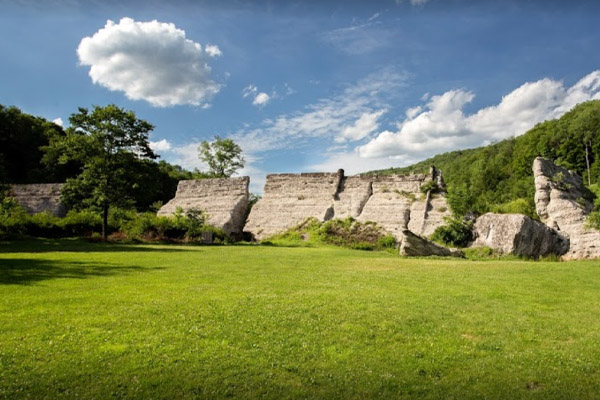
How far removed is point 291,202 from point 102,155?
46.1 ft

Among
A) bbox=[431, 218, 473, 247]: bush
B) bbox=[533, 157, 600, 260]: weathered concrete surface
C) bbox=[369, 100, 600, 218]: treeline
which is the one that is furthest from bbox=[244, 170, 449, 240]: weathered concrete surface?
bbox=[369, 100, 600, 218]: treeline

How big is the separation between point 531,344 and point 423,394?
2505 mm

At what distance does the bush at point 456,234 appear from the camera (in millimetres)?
22516

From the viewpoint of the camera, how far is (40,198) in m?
33.2

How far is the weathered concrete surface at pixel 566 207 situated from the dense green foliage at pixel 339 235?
10.0m

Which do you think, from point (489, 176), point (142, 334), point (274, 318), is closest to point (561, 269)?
point (274, 318)

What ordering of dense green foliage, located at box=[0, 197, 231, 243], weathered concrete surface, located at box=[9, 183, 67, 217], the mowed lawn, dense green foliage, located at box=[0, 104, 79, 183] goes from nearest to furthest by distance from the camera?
1. the mowed lawn
2. dense green foliage, located at box=[0, 197, 231, 243]
3. weathered concrete surface, located at box=[9, 183, 67, 217]
4. dense green foliage, located at box=[0, 104, 79, 183]

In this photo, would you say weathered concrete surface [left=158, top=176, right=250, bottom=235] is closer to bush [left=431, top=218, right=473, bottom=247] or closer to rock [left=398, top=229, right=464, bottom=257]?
rock [left=398, top=229, right=464, bottom=257]

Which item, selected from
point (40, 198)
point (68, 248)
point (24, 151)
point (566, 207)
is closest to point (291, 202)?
point (68, 248)

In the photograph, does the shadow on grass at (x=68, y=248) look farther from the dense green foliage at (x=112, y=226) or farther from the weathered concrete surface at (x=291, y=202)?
the weathered concrete surface at (x=291, y=202)

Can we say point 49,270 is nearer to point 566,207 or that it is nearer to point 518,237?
point 518,237

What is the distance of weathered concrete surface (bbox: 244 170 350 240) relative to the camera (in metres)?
30.1

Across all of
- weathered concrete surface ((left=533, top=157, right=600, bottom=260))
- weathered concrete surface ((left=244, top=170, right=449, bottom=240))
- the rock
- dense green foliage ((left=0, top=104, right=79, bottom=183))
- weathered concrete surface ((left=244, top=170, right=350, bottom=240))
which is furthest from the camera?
dense green foliage ((left=0, top=104, right=79, bottom=183))

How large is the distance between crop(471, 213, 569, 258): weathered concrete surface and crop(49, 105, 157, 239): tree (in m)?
22.2
